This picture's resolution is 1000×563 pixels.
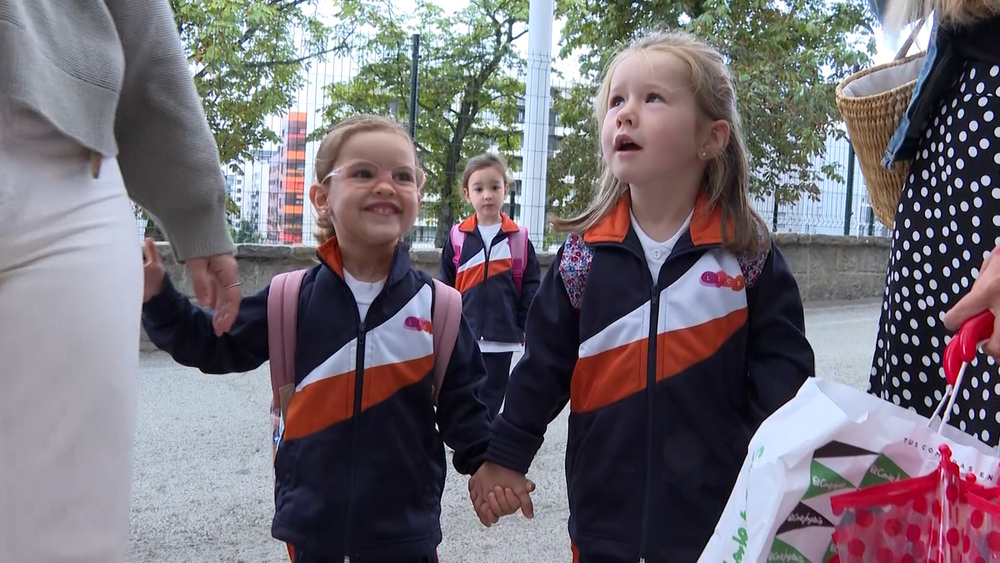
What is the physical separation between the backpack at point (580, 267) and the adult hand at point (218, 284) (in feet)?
2.50

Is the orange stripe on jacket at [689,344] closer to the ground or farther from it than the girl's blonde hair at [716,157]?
closer to the ground

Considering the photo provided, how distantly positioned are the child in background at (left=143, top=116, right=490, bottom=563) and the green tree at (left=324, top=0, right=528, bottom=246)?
14.7 ft

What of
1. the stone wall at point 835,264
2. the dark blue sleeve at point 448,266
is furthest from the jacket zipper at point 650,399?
the stone wall at point 835,264

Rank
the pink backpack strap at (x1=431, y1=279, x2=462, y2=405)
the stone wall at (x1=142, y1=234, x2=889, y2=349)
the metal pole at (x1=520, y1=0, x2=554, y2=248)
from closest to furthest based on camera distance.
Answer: the pink backpack strap at (x1=431, y1=279, x2=462, y2=405) < the metal pole at (x1=520, y1=0, x2=554, y2=248) < the stone wall at (x1=142, y1=234, x2=889, y2=349)

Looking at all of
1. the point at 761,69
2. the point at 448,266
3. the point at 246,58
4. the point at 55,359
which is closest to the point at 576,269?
the point at 55,359

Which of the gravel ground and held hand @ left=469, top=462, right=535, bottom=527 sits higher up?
held hand @ left=469, top=462, right=535, bottom=527

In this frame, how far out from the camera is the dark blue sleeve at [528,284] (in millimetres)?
5590

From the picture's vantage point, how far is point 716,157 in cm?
236

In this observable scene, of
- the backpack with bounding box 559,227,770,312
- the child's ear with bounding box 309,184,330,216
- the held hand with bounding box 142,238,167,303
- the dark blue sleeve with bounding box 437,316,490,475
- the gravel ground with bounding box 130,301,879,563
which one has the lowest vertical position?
the gravel ground with bounding box 130,301,879,563

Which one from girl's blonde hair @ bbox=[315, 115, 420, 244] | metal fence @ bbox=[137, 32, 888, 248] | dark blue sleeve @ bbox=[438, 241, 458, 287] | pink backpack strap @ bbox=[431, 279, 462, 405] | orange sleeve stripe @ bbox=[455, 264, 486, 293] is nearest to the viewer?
pink backpack strap @ bbox=[431, 279, 462, 405]

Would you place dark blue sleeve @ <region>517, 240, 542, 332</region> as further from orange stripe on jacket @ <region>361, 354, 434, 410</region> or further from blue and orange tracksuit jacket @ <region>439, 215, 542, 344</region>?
orange stripe on jacket @ <region>361, 354, 434, 410</region>

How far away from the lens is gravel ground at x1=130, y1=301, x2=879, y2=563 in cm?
357

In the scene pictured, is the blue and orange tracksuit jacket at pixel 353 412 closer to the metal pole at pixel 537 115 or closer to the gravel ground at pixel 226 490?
the gravel ground at pixel 226 490

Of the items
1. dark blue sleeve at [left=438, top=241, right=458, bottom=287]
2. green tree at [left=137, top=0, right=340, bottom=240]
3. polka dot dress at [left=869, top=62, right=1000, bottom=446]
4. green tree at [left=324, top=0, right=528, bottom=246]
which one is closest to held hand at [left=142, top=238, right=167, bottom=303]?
polka dot dress at [left=869, top=62, right=1000, bottom=446]
